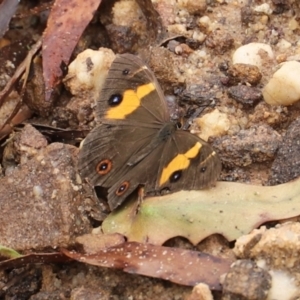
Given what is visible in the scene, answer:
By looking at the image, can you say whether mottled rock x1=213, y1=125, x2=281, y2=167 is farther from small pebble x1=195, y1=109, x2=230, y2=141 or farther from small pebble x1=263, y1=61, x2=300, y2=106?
small pebble x1=263, y1=61, x2=300, y2=106

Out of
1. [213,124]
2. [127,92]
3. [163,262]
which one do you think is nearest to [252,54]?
[213,124]

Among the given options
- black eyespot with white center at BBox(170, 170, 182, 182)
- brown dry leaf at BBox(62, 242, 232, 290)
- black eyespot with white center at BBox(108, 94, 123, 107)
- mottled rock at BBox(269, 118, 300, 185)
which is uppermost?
black eyespot with white center at BBox(108, 94, 123, 107)

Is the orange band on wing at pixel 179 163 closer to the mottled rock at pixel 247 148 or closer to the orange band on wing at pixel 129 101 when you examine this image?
the mottled rock at pixel 247 148

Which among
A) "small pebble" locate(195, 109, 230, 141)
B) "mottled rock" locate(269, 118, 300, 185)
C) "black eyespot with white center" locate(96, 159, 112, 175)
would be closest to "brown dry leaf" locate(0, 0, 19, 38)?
"black eyespot with white center" locate(96, 159, 112, 175)

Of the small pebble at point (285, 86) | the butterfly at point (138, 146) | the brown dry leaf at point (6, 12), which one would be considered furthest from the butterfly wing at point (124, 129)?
the brown dry leaf at point (6, 12)

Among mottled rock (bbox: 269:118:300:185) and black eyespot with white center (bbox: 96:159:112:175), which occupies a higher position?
black eyespot with white center (bbox: 96:159:112:175)
